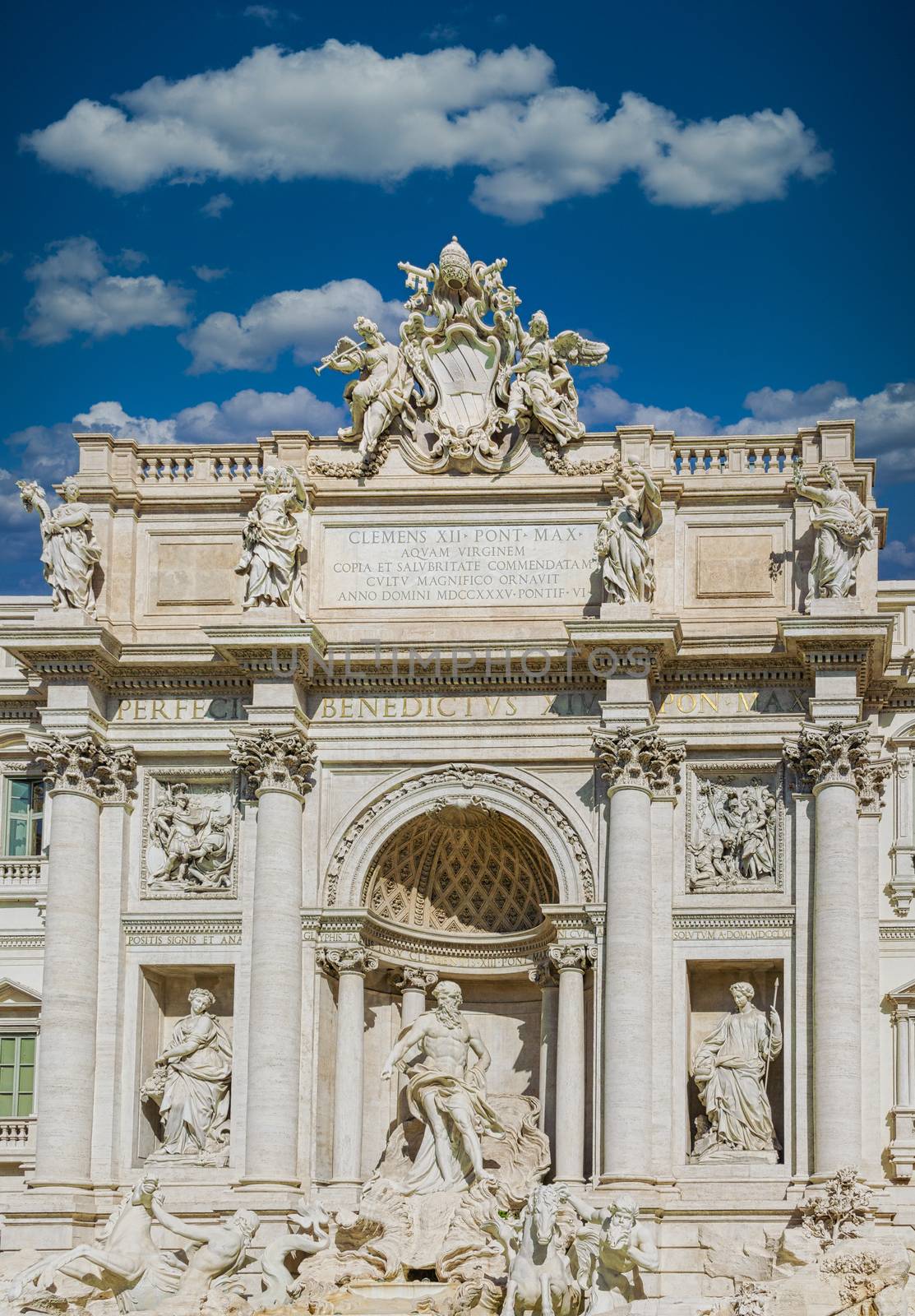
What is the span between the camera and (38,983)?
43.2 metres

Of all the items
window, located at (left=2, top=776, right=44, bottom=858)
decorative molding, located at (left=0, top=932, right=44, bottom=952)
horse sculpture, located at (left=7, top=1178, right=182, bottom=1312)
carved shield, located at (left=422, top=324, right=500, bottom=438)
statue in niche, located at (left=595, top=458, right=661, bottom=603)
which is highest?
carved shield, located at (left=422, top=324, right=500, bottom=438)

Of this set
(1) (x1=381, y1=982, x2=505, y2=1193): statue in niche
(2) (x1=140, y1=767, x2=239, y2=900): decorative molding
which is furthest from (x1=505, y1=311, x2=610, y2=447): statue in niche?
(1) (x1=381, y1=982, x2=505, y2=1193): statue in niche

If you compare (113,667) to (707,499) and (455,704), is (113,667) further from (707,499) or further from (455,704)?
(707,499)

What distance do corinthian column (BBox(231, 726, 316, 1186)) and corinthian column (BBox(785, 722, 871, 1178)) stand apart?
26.0 feet

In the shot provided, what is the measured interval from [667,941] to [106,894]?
9.01 metres

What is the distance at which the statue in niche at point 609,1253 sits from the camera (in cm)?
3522

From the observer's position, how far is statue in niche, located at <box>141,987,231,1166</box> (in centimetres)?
4134

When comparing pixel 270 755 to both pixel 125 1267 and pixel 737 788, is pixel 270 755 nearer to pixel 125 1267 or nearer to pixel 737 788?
pixel 737 788

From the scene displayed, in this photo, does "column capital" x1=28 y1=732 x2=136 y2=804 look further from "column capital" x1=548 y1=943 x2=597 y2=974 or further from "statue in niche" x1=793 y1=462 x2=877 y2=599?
"statue in niche" x1=793 y1=462 x2=877 y2=599

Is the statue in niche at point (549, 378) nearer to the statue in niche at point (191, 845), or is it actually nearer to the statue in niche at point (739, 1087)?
the statue in niche at point (191, 845)

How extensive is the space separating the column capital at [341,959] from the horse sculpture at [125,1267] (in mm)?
5286

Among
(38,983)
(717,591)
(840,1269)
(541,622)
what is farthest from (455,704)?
(840,1269)

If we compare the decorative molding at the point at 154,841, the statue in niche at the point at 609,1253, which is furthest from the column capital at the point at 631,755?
the statue in niche at the point at 609,1253

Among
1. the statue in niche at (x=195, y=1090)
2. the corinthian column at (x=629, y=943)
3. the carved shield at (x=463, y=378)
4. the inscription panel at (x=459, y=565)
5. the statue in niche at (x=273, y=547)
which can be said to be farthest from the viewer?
the carved shield at (x=463, y=378)
